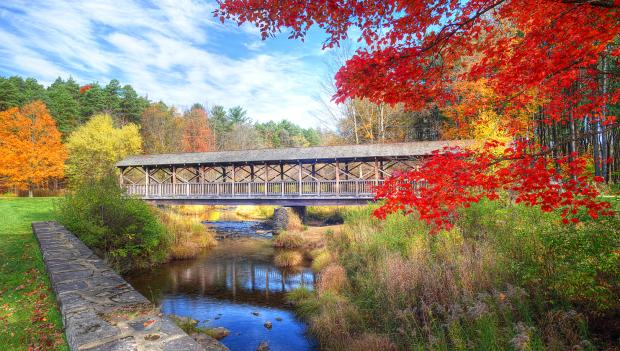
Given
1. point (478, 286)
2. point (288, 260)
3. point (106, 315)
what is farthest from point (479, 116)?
point (106, 315)

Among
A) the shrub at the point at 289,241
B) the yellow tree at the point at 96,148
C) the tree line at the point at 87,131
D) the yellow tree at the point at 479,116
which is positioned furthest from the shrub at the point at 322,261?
the yellow tree at the point at 96,148

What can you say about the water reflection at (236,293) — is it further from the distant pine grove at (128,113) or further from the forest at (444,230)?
the distant pine grove at (128,113)

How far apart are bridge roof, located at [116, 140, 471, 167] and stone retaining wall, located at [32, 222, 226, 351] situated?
1203 centimetres

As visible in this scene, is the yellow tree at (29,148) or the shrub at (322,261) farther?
the yellow tree at (29,148)

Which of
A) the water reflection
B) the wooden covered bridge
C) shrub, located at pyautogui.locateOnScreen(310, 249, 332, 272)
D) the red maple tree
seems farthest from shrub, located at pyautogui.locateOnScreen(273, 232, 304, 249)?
the red maple tree

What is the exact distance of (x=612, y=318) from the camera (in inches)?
152

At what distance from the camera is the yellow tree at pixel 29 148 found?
87.1 feet

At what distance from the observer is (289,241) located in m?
14.8

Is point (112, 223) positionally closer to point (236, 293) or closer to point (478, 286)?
point (236, 293)

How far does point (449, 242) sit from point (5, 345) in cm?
676

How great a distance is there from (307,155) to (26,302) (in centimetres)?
1333

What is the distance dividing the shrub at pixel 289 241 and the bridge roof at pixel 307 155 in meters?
4.04

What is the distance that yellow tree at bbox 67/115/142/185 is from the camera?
28.2 m

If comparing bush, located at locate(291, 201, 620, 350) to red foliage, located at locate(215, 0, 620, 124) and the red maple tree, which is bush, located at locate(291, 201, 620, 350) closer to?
the red maple tree
